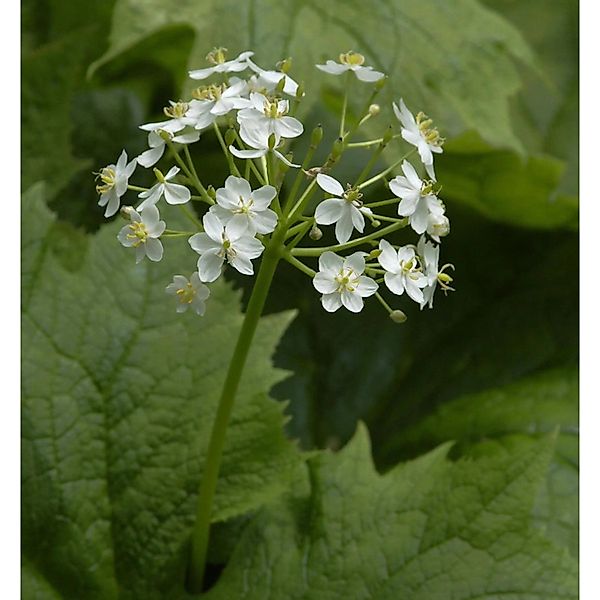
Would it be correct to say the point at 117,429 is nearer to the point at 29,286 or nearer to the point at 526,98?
the point at 29,286

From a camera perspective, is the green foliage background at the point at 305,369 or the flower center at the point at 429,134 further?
the green foliage background at the point at 305,369

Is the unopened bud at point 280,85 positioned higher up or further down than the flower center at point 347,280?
higher up

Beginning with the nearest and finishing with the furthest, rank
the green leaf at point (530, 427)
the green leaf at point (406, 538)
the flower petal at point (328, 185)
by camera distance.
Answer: the flower petal at point (328, 185) → the green leaf at point (406, 538) → the green leaf at point (530, 427)

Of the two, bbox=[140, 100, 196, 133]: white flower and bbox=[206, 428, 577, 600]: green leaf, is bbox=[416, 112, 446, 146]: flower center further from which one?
bbox=[206, 428, 577, 600]: green leaf

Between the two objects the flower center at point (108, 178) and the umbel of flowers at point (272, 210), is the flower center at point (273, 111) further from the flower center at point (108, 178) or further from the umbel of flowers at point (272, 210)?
the flower center at point (108, 178)

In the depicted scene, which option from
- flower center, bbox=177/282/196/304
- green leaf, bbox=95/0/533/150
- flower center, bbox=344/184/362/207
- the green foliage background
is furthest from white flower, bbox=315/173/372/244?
green leaf, bbox=95/0/533/150

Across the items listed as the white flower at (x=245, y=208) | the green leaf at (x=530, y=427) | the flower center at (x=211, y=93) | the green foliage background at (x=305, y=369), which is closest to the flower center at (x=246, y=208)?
the white flower at (x=245, y=208)

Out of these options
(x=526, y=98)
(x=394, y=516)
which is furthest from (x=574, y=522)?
(x=526, y=98)
